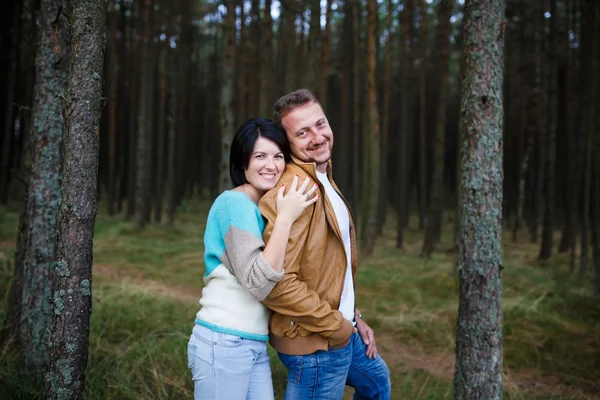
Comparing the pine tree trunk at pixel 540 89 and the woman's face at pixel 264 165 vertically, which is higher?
the pine tree trunk at pixel 540 89

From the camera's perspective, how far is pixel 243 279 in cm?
193

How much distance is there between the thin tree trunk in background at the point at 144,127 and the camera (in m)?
11.5

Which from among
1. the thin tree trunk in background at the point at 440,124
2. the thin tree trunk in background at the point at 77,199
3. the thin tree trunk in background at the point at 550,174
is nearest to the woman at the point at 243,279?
the thin tree trunk in background at the point at 77,199

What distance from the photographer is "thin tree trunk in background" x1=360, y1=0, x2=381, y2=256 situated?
943 cm

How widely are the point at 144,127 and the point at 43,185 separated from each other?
8.48m

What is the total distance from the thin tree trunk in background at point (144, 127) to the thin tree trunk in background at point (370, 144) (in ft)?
16.9

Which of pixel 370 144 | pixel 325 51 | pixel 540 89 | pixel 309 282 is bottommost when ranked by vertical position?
pixel 309 282

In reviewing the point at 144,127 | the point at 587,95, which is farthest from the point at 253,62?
the point at 587,95

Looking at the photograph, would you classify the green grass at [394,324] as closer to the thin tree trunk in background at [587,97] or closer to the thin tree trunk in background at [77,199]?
the thin tree trunk in background at [587,97]

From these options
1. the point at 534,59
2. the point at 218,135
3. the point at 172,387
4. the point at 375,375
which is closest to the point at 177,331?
the point at 172,387

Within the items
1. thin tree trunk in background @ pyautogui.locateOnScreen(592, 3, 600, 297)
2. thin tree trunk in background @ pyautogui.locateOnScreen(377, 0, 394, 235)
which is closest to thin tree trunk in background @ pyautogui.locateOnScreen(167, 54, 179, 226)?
thin tree trunk in background @ pyautogui.locateOnScreen(377, 0, 394, 235)

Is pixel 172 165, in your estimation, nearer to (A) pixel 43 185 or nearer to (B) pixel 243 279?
(A) pixel 43 185

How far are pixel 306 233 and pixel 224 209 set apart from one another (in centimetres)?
35

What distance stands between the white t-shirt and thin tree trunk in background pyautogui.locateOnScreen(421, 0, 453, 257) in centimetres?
793
